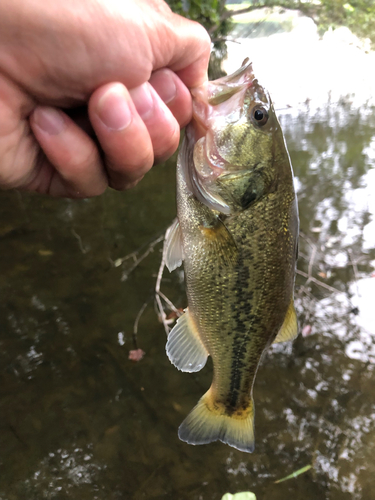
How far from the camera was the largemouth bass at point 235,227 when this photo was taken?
1.25 metres

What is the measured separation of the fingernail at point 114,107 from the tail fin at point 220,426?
4.41ft

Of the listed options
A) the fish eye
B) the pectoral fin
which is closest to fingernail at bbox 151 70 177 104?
the fish eye

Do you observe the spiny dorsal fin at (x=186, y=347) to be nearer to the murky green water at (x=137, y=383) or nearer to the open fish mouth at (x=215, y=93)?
the open fish mouth at (x=215, y=93)

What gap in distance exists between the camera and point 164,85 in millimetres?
1144

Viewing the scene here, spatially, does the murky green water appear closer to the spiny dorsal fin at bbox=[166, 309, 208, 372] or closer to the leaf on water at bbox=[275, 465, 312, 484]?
the leaf on water at bbox=[275, 465, 312, 484]

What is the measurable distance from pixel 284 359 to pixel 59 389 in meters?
Result: 1.99

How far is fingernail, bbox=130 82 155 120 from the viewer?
1.05 m

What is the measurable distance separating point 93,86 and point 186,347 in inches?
44.2

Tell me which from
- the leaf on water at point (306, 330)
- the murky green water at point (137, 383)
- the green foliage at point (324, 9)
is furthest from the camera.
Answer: the green foliage at point (324, 9)

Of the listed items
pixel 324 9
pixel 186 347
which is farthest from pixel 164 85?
pixel 324 9

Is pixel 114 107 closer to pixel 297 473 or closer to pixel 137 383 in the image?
pixel 137 383

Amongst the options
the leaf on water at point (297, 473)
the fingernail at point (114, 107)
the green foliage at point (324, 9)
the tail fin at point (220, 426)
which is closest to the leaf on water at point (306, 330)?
the leaf on water at point (297, 473)

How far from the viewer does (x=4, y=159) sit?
111 centimetres

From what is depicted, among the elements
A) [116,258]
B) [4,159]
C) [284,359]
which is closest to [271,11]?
[116,258]
